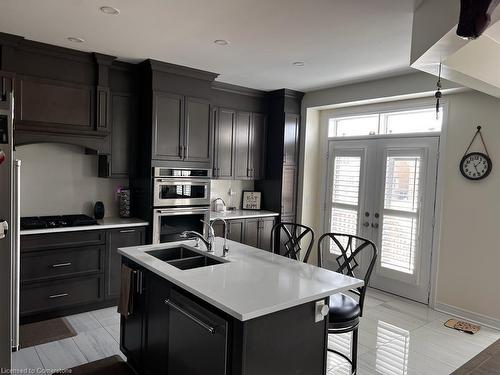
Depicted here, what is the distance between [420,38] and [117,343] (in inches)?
132

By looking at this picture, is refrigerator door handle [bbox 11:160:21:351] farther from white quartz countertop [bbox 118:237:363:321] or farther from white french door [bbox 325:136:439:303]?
white french door [bbox 325:136:439:303]

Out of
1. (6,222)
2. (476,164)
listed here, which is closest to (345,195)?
(476,164)

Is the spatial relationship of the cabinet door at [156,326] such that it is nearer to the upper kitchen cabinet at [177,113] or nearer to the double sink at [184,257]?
the double sink at [184,257]

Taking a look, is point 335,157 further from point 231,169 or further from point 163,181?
point 163,181

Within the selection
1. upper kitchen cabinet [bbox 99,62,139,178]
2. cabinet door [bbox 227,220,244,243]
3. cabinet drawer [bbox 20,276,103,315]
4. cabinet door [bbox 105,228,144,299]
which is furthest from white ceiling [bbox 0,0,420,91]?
cabinet drawer [bbox 20,276,103,315]

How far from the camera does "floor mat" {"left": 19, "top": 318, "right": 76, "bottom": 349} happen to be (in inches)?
124

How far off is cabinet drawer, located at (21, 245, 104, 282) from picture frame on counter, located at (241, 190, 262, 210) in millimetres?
2347

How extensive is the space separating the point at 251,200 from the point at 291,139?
1.10m

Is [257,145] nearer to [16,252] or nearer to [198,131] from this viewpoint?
[198,131]

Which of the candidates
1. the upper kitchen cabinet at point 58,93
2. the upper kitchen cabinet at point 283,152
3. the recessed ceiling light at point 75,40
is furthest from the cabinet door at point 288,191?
the recessed ceiling light at point 75,40

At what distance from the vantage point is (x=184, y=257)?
9.50 ft

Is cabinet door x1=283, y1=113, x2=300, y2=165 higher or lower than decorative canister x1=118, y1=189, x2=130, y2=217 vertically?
higher

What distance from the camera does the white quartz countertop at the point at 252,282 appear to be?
178 centimetres

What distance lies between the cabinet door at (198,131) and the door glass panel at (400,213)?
7.52 ft
